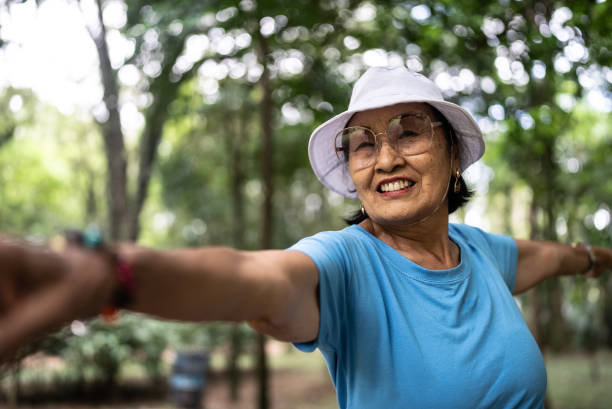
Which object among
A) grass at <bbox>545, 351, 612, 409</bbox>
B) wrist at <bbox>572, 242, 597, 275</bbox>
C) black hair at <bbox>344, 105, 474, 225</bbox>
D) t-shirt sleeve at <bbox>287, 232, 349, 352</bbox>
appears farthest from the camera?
grass at <bbox>545, 351, 612, 409</bbox>

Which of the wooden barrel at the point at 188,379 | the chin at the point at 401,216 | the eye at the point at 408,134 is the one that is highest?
the eye at the point at 408,134

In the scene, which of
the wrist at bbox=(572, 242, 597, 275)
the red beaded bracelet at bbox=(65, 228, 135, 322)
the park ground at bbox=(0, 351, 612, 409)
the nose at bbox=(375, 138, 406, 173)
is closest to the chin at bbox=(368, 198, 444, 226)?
the nose at bbox=(375, 138, 406, 173)

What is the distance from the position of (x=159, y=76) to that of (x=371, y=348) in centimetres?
707

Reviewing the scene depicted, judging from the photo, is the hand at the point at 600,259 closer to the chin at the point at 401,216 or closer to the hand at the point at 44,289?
the chin at the point at 401,216

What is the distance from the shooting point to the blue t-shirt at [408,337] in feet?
4.68

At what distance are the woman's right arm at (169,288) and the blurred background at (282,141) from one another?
92 cm

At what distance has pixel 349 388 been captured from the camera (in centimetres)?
154

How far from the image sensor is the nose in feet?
5.69

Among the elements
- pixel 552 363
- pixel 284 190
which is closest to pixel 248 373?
pixel 284 190

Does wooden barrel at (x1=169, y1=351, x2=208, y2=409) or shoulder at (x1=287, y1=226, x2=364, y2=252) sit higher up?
shoulder at (x1=287, y1=226, x2=364, y2=252)

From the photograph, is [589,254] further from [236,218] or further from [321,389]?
[321,389]

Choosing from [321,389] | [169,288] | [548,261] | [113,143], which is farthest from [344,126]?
[321,389]

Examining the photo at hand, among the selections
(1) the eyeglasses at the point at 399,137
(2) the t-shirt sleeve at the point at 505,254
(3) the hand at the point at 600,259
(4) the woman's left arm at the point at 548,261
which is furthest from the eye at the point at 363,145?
(3) the hand at the point at 600,259

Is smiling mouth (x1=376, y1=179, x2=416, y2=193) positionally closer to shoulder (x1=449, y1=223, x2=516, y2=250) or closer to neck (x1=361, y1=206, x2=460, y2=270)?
neck (x1=361, y1=206, x2=460, y2=270)
